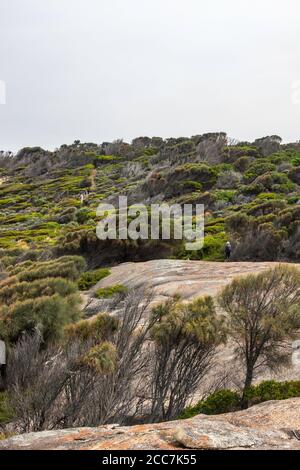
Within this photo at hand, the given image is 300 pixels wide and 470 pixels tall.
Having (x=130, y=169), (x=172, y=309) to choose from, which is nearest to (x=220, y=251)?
(x=172, y=309)

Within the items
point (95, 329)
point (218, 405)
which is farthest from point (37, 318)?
point (218, 405)

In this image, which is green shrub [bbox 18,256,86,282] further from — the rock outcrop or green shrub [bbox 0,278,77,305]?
green shrub [bbox 0,278,77,305]

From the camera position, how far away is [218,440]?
4.87m

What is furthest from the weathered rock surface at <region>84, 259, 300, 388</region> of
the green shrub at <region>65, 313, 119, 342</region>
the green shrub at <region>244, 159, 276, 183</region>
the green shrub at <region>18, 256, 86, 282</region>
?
the green shrub at <region>244, 159, 276, 183</region>

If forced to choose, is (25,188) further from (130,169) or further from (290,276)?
(290,276)

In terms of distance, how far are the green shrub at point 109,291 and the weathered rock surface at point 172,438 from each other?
11.3 metres

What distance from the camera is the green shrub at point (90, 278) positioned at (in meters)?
19.6

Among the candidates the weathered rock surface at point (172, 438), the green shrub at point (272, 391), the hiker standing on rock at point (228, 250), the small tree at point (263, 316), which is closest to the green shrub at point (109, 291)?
the small tree at point (263, 316)

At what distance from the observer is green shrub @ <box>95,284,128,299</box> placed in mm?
17173

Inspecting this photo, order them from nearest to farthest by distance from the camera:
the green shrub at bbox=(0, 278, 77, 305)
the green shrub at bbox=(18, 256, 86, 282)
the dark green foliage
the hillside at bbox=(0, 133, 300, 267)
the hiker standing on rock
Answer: the dark green foliage
the green shrub at bbox=(0, 278, 77, 305)
the green shrub at bbox=(18, 256, 86, 282)
the hiker standing on rock
the hillside at bbox=(0, 133, 300, 267)

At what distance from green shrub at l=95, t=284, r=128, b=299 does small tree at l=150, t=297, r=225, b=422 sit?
6530 mm

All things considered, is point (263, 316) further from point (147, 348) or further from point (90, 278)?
point (90, 278)

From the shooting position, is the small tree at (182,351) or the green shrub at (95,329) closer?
the small tree at (182,351)

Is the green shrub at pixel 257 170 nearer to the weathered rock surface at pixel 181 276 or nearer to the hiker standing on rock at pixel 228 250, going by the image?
the hiker standing on rock at pixel 228 250
